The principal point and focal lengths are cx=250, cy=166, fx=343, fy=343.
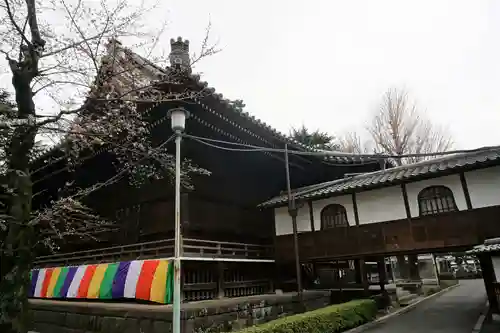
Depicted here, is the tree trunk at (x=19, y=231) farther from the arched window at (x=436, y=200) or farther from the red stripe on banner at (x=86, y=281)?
the arched window at (x=436, y=200)

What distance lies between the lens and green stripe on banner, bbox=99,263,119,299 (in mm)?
10820

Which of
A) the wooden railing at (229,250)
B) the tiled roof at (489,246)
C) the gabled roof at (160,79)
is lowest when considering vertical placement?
the tiled roof at (489,246)

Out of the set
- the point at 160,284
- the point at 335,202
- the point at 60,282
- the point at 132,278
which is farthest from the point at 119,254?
the point at 335,202

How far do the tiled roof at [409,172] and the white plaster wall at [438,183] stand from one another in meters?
0.44

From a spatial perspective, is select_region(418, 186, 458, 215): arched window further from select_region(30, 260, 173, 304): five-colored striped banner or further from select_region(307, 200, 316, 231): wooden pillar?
select_region(30, 260, 173, 304): five-colored striped banner

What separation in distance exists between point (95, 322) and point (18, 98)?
7.18 m

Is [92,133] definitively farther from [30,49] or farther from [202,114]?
[202,114]

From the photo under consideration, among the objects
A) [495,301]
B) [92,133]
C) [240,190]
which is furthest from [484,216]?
[92,133]

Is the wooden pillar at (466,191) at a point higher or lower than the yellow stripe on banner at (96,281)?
higher

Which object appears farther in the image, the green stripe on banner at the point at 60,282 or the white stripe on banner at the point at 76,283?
the green stripe on banner at the point at 60,282

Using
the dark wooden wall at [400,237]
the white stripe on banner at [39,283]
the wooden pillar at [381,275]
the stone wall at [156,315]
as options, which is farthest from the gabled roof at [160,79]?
the wooden pillar at [381,275]

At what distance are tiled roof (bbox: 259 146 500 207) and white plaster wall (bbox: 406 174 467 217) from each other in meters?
0.44

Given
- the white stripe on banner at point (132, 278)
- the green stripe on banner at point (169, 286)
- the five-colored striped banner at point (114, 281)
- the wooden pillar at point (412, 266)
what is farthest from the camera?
the wooden pillar at point (412, 266)

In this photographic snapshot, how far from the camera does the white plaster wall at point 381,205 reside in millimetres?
12016
